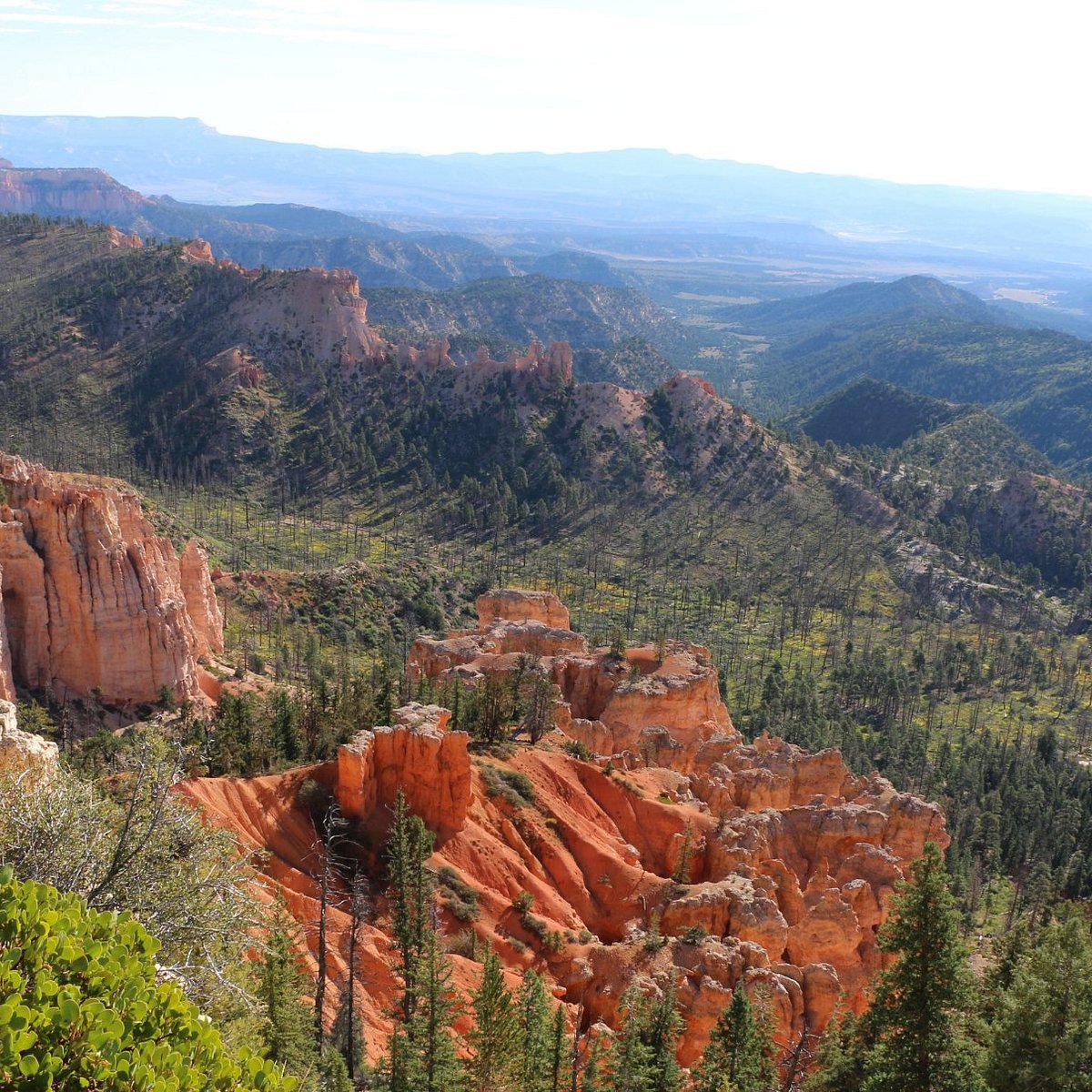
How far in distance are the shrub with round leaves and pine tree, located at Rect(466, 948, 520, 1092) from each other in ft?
50.8

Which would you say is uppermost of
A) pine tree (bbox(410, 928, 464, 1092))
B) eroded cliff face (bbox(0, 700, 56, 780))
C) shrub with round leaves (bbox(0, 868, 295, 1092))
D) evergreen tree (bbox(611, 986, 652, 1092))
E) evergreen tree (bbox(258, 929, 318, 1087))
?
shrub with round leaves (bbox(0, 868, 295, 1092))

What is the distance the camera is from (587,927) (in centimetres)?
4234

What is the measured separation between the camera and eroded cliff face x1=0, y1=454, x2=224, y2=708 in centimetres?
6216

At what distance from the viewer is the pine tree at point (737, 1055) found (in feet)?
98.8

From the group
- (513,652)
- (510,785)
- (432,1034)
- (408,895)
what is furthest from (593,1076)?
(513,652)

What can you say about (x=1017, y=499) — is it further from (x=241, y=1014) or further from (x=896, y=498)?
(x=241, y=1014)

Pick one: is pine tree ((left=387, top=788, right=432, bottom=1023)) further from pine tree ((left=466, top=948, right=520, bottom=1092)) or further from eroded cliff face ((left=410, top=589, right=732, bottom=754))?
eroded cliff face ((left=410, top=589, right=732, bottom=754))

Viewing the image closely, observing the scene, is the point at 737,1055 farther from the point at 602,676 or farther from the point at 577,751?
the point at 602,676

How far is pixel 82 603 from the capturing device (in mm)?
63438

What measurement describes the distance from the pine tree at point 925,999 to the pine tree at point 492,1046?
9.64 meters

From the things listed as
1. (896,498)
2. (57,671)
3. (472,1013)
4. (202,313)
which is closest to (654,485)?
(896,498)

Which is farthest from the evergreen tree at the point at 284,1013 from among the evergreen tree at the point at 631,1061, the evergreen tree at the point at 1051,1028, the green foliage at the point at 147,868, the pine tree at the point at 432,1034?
the evergreen tree at the point at 1051,1028

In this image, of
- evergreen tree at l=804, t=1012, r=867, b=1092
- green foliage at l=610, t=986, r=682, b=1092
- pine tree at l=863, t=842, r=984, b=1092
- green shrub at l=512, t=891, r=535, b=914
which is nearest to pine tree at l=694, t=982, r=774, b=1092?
green foliage at l=610, t=986, r=682, b=1092

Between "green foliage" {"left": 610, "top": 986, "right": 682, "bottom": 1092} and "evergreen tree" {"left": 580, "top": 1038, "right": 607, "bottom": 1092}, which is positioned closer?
"green foliage" {"left": 610, "top": 986, "right": 682, "bottom": 1092}
